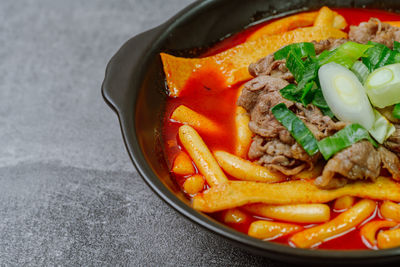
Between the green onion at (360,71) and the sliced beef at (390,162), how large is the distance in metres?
0.43

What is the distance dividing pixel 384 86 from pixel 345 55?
0.38m

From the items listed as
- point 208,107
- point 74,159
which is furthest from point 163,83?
point 74,159

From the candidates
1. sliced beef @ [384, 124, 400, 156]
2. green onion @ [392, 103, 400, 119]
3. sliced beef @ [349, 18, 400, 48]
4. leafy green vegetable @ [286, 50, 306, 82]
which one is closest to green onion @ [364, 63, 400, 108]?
green onion @ [392, 103, 400, 119]

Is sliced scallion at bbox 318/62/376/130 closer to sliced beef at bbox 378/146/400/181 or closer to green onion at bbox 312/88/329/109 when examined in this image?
green onion at bbox 312/88/329/109

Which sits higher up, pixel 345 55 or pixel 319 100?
pixel 345 55

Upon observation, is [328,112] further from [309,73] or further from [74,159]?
[74,159]

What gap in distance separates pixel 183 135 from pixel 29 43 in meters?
2.54

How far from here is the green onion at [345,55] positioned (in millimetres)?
3049

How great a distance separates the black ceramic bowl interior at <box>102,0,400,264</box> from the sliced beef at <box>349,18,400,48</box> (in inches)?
27.3

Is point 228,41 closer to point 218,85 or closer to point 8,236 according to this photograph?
point 218,85

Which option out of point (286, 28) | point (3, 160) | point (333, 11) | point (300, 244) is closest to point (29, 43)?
point (3, 160)

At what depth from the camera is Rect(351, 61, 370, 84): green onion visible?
3000 mm

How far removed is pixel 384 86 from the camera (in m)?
2.79

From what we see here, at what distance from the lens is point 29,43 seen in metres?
4.96
